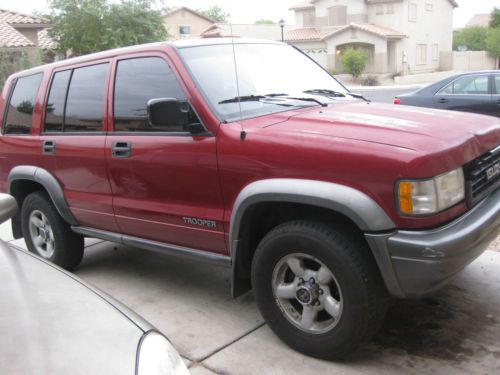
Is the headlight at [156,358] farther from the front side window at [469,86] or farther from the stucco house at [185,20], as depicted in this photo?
the stucco house at [185,20]

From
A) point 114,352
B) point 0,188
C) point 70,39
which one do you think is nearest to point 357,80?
point 70,39

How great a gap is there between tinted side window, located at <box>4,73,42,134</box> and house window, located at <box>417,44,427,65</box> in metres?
46.7

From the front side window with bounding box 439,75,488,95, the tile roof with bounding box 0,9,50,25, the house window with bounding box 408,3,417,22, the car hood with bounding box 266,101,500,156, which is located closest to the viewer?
the car hood with bounding box 266,101,500,156

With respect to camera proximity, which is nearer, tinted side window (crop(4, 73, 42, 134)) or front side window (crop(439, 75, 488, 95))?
tinted side window (crop(4, 73, 42, 134))

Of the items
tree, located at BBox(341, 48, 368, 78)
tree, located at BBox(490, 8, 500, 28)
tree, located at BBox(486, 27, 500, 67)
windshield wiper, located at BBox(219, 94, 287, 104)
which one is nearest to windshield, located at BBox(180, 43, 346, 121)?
windshield wiper, located at BBox(219, 94, 287, 104)

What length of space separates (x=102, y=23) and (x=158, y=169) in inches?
1284

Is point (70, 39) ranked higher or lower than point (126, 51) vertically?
higher

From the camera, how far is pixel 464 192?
3055 mm

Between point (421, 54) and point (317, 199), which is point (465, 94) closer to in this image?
point (317, 199)

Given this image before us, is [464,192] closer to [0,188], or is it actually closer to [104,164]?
[104,164]

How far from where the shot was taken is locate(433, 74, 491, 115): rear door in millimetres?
9758

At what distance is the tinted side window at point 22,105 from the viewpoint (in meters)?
5.16

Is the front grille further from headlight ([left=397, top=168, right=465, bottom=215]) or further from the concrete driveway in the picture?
the concrete driveway

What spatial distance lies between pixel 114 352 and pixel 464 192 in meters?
2.14
